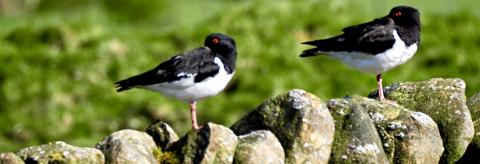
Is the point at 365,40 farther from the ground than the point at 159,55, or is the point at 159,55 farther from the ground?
the point at 159,55

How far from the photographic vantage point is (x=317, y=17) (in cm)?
2766

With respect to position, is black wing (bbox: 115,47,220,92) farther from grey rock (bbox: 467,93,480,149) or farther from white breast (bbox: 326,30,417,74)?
grey rock (bbox: 467,93,480,149)

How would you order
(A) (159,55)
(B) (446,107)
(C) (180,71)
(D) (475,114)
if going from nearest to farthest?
(B) (446,107)
(D) (475,114)
(C) (180,71)
(A) (159,55)

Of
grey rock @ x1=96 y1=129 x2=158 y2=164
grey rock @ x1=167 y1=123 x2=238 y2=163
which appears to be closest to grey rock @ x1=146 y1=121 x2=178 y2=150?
grey rock @ x1=96 y1=129 x2=158 y2=164

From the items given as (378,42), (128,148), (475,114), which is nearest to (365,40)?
(378,42)

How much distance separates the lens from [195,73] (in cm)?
1351

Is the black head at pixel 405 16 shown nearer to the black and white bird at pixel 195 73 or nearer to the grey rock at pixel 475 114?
the black and white bird at pixel 195 73

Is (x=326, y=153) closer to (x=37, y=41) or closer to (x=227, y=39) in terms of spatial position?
(x=227, y=39)

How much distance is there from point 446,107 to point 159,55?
49.9ft

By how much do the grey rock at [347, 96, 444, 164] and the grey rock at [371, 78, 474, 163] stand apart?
0.18m

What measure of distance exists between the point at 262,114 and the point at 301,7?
1696cm

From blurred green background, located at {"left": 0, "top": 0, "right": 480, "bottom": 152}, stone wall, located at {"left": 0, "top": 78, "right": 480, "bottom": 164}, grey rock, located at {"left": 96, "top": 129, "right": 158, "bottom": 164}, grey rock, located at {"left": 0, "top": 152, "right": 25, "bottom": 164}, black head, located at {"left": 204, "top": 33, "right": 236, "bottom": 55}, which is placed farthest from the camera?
blurred green background, located at {"left": 0, "top": 0, "right": 480, "bottom": 152}

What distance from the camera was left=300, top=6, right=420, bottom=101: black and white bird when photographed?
1427cm

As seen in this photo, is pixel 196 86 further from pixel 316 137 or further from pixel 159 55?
pixel 159 55
